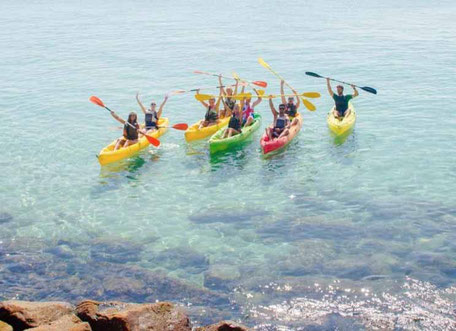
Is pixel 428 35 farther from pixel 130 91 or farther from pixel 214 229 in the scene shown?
pixel 214 229

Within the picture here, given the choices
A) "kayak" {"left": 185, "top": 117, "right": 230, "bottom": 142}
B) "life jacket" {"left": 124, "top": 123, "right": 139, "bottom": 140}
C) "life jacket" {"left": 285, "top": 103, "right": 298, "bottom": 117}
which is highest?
"life jacket" {"left": 285, "top": 103, "right": 298, "bottom": 117}

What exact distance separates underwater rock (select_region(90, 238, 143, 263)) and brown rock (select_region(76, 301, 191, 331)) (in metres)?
2.95

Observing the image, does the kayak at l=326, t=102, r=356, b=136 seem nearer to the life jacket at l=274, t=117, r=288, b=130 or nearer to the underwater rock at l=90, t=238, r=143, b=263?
the life jacket at l=274, t=117, r=288, b=130

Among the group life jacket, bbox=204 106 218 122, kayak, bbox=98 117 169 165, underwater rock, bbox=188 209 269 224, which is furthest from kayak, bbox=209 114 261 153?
underwater rock, bbox=188 209 269 224

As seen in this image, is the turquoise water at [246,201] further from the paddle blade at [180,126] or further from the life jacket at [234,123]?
the life jacket at [234,123]

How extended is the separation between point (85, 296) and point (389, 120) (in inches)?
584

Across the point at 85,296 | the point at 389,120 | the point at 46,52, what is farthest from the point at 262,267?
the point at 46,52

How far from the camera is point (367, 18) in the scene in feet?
152

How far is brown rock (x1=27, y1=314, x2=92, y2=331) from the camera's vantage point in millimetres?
7891

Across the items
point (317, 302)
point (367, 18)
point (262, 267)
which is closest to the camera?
point (317, 302)

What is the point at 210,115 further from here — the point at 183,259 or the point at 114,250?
the point at 183,259

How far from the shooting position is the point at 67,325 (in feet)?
26.7

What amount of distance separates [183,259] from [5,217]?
201 inches

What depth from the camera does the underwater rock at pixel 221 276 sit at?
1102 cm
